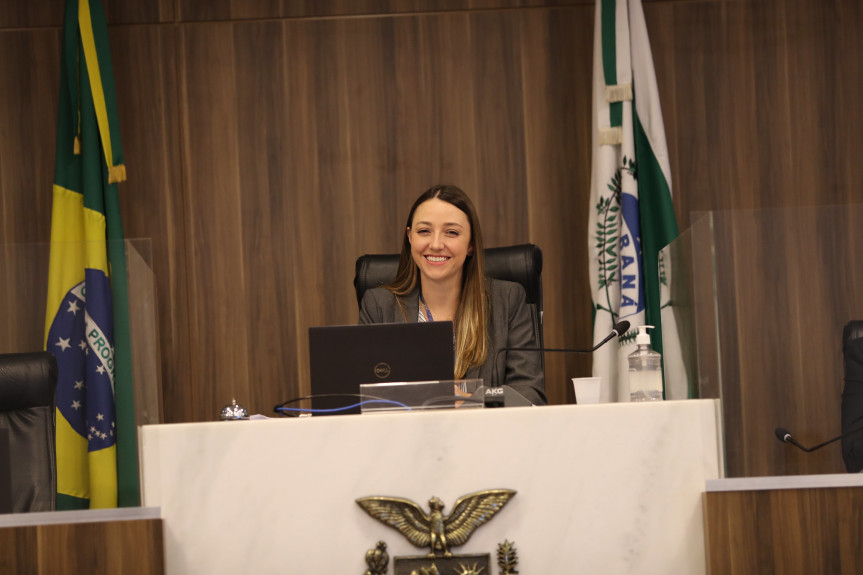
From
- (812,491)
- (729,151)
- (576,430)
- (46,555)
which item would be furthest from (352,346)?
(729,151)

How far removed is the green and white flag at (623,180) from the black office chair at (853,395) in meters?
1.74

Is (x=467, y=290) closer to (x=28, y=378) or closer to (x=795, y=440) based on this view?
(x=795, y=440)

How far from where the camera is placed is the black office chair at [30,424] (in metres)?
1.76

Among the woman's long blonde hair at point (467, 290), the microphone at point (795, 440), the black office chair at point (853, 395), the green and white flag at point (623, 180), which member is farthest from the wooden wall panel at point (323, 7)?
the microphone at point (795, 440)

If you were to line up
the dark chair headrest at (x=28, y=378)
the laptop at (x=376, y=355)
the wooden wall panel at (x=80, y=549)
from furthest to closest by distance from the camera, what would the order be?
1. the laptop at (x=376, y=355)
2. the dark chair headrest at (x=28, y=378)
3. the wooden wall panel at (x=80, y=549)

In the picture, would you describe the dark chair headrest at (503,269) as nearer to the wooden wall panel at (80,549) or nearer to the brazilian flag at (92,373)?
the brazilian flag at (92,373)

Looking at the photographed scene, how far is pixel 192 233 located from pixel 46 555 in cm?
252

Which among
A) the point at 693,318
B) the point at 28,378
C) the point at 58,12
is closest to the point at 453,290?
the point at 693,318

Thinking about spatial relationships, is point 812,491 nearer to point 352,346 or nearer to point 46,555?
point 352,346

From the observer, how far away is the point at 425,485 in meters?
1.71

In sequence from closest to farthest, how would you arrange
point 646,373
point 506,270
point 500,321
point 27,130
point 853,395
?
point 853,395 < point 646,373 < point 500,321 < point 506,270 < point 27,130

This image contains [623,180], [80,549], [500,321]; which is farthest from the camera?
[623,180]

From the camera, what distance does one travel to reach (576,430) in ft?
5.68

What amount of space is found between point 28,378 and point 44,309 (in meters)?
0.17
